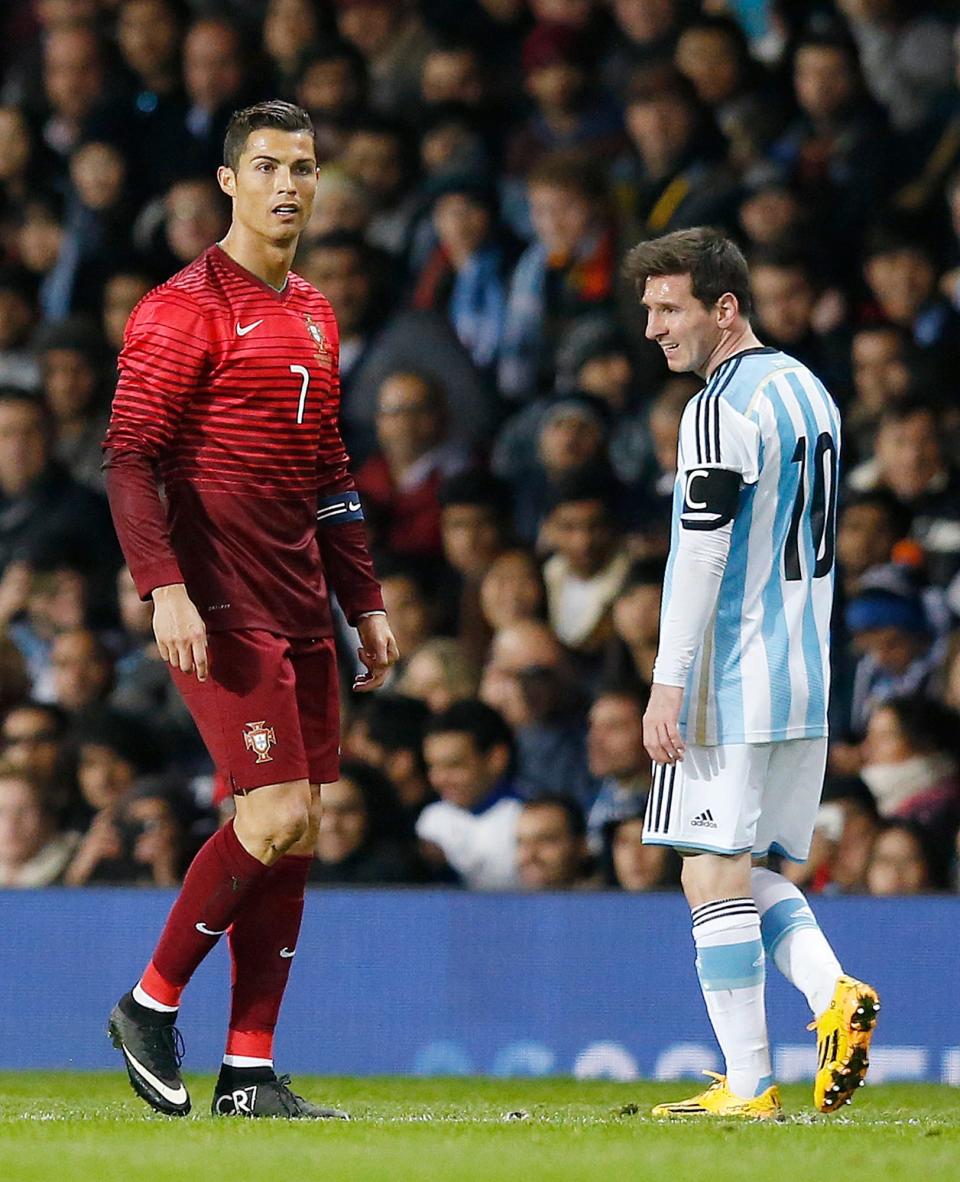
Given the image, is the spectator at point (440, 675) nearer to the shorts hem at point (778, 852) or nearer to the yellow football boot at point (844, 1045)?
the shorts hem at point (778, 852)

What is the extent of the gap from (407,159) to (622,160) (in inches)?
38.0

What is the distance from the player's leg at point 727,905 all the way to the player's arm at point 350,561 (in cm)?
82

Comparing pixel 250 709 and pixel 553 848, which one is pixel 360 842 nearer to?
pixel 553 848

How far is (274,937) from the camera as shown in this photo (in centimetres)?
534

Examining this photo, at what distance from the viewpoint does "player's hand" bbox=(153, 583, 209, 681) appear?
4.94 meters

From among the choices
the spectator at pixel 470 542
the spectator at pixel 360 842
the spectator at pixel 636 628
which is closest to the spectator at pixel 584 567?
the spectator at pixel 636 628

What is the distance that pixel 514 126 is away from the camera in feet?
34.2

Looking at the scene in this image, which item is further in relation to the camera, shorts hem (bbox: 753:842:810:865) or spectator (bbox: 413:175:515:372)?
spectator (bbox: 413:175:515:372)

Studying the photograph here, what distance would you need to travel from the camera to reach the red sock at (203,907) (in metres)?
5.14

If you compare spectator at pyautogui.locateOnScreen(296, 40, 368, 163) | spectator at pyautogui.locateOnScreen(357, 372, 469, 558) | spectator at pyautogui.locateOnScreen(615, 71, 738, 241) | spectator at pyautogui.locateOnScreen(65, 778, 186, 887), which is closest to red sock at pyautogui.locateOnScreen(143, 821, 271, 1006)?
spectator at pyautogui.locateOnScreen(65, 778, 186, 887)

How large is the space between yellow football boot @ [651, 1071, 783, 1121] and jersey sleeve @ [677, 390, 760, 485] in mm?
1281

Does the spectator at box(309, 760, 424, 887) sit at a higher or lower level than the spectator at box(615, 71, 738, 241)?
lower

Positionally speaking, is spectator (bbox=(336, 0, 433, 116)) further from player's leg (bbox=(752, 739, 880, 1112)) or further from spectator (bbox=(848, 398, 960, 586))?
player's leg (bbox=(752, 739, 880, 1112))

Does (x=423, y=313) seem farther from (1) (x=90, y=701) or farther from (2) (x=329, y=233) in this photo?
(1) (x=90, y=701)
